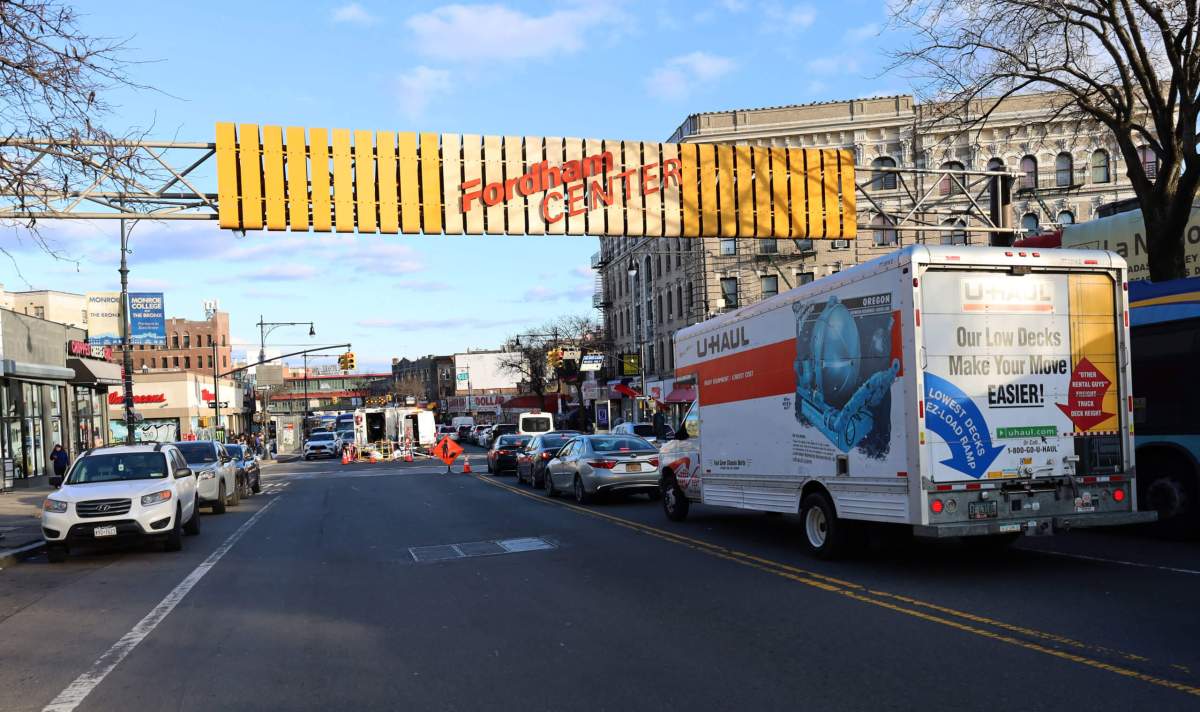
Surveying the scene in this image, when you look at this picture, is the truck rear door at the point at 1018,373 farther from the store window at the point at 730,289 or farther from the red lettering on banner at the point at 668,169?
the store window at the point at 730,289

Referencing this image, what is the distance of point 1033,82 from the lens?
732 inches

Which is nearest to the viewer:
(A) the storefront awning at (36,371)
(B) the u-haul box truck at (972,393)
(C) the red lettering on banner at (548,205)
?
(B) the u-haul box truck at (972,393)

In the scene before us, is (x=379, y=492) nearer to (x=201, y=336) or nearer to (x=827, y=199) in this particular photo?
(x=827, y=199)

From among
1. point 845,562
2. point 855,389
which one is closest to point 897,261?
point 855,389

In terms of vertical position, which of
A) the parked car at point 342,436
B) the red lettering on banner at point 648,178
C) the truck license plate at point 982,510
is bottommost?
the parked car at point 342,436

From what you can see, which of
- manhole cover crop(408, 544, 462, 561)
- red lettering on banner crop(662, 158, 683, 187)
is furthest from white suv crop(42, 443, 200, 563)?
red lettering on banner crop(662, 158, 683, 187)

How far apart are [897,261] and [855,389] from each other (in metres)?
1.49

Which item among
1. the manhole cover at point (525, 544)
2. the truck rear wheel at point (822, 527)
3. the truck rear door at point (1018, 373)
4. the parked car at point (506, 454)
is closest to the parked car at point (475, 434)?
the parked car at point (506, 454)

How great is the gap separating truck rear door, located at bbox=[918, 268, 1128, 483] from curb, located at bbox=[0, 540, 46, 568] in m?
13.0

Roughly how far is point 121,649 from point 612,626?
4.11 m

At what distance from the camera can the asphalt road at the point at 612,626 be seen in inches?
244

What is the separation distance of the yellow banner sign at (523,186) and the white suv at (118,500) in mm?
4334

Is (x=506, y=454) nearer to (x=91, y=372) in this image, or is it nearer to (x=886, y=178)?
(x=91, y=372)

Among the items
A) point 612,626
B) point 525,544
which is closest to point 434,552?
point 525,544
